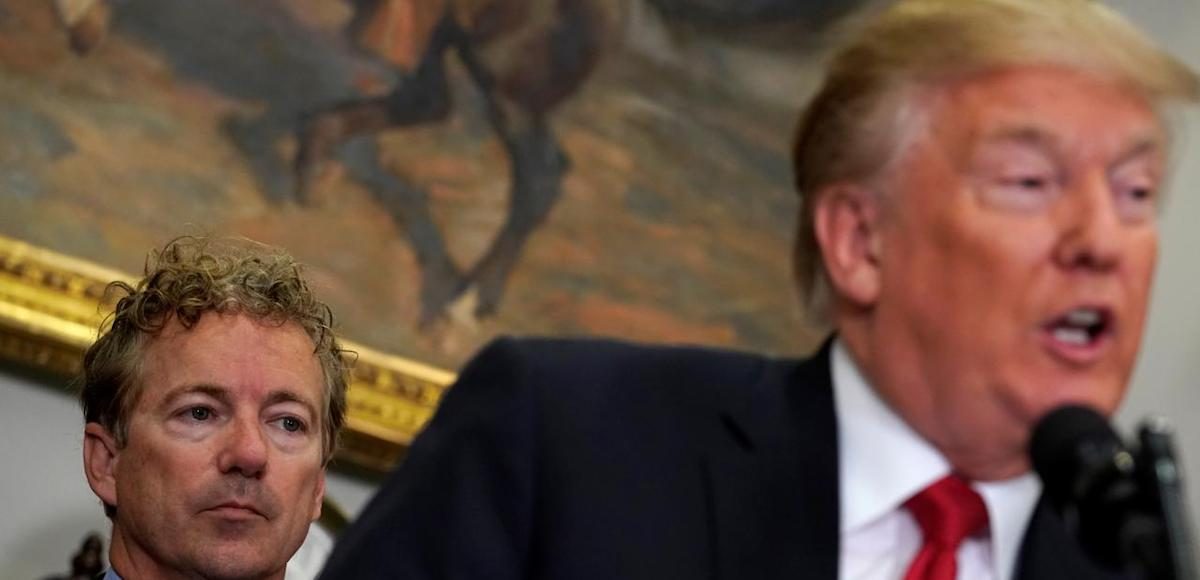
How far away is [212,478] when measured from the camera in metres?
2.61

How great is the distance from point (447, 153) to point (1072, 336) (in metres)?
3.21

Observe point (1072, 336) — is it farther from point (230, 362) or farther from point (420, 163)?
point (420, 163)

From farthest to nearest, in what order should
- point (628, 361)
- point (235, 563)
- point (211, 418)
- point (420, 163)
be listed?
point (420, 163) → point (211, 418) → point (235, 563) → point (628, 361)

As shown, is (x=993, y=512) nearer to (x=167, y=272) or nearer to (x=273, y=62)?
(x=167, y=272)

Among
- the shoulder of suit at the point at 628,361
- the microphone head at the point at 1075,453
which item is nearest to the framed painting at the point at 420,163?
the shoulder of suit at the point at 628,361

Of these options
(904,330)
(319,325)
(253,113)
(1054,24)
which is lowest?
(253,113)

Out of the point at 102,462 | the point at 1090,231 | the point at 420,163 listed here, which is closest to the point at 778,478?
the point at 1090,231

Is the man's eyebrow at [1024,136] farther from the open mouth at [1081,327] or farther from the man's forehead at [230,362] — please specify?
the man's forehead at [230,362]

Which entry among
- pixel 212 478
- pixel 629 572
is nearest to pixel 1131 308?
pixel 629 572

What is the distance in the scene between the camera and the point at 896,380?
5.74 ft

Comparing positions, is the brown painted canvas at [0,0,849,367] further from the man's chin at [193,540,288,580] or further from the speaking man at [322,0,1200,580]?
the speaking man at [322,0,1200,580]

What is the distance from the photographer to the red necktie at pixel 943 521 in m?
1.74

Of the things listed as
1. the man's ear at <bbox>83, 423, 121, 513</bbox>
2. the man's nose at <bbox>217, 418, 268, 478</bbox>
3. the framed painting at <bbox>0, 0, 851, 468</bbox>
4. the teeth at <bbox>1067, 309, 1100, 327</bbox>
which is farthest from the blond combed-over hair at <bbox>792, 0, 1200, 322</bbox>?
the framed painting at <bbox>0, 0, 851, 468</bbox>

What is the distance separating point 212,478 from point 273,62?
2034 mm
